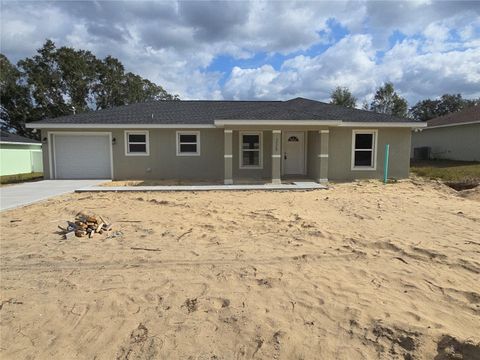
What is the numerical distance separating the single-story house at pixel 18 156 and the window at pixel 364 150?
21.3 metres

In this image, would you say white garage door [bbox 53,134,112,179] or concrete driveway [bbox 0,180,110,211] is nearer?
concrete driveway [bbox 0,180,110,211]

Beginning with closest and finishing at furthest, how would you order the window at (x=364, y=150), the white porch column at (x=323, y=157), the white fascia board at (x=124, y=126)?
1. the white porch column at (x=323, y=157)
2. the white fascia board at (x=124, y=126)
3. the window at (x=364, y=150)

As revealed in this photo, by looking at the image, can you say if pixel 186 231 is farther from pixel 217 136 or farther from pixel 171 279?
pixel 217 136

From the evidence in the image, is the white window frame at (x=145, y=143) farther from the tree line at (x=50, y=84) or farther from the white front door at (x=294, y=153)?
the tree line at (x=50, y=84)

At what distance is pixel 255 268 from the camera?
15.0ft

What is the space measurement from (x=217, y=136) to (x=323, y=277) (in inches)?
464

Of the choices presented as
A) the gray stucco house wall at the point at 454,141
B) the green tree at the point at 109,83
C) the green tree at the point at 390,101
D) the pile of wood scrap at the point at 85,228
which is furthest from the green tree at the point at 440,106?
the pile of wood scrap at the point at 85,228

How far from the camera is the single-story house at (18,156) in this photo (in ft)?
72.4

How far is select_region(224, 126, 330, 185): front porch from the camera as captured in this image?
46.1ft

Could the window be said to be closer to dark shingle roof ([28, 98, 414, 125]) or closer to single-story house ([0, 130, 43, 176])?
dark shingle roof ([28, 98, 414, 125])


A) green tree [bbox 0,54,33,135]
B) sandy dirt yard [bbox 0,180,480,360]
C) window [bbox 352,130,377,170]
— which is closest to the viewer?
sandy dirt yard [bbox 0,180,480,360]

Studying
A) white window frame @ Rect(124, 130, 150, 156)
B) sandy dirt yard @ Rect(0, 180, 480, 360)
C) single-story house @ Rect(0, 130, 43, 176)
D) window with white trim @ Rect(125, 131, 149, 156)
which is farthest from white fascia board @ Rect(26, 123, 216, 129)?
single-story house @ Rect(0, 130, 43, 176)

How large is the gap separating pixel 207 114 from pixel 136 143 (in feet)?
12.4

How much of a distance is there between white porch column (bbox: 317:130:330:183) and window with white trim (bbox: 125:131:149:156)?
7.74m
